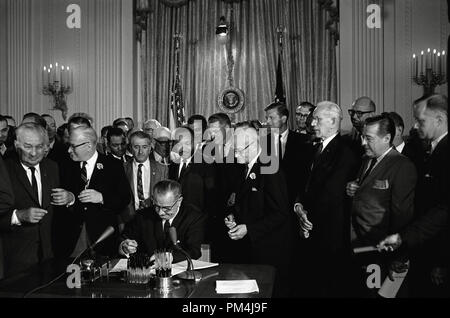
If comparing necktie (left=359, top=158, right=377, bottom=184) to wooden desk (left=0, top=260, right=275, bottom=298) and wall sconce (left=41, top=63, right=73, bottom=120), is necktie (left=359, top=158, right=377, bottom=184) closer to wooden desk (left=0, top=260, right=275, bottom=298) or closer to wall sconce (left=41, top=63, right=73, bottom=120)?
wooden desk (left=0, top=260, right=275, bottom=298)

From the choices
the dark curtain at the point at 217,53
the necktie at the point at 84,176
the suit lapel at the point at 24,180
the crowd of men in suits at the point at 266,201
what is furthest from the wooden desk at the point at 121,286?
the dark curtain at the point at 217,53

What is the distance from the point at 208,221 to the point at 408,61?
4408mm

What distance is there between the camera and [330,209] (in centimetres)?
396

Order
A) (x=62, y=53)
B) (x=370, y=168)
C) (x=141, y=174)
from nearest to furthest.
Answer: (x=370, y=168)
(x=141, y=174)
(x=62, y=53)

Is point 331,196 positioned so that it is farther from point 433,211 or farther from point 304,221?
point 433,211

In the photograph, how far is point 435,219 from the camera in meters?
2.99

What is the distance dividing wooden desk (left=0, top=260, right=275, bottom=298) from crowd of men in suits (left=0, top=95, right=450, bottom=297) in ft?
1.31

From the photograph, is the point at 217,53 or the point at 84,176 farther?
the point at 217,53

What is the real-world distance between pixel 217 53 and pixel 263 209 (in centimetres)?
609

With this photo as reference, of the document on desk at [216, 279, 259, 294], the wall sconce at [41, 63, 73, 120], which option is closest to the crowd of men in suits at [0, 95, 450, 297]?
the document on desk at [216, 279, 259, 294]

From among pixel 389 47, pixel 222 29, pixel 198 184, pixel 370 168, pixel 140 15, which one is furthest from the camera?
pixel 140 15

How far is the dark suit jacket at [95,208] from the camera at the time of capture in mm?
3734

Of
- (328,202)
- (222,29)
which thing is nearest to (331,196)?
(328,202)
